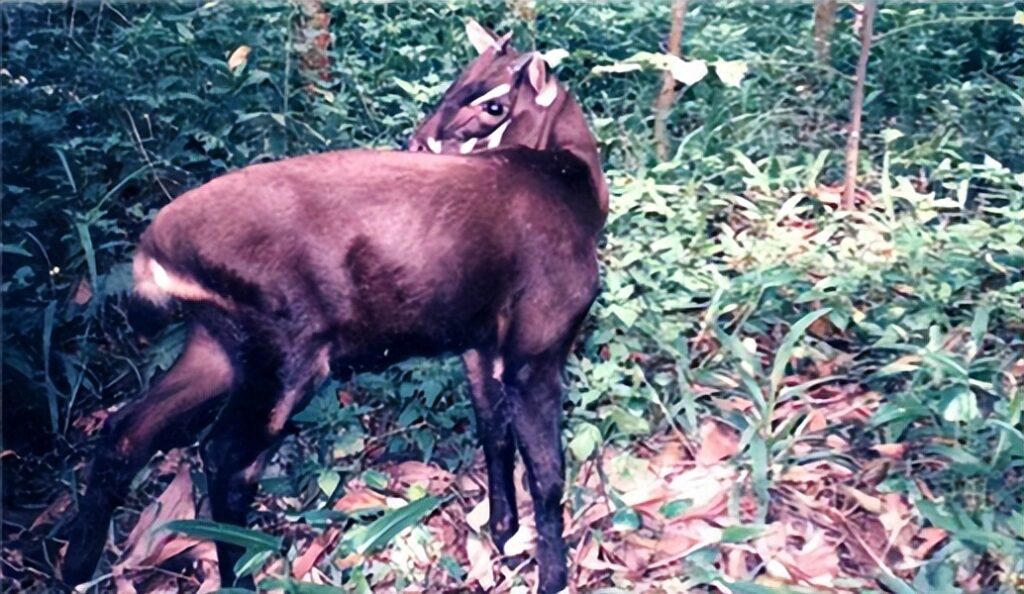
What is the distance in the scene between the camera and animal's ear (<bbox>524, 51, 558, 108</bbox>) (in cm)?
196

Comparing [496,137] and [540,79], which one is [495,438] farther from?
[540,79]

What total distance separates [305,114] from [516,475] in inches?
28.2

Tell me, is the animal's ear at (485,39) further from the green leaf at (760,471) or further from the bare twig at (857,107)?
the green leaf at (760,471)

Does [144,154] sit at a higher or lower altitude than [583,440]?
higher

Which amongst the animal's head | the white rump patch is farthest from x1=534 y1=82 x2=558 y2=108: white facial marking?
the white rump patch

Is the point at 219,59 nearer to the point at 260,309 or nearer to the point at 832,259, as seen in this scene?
the point at 260,309

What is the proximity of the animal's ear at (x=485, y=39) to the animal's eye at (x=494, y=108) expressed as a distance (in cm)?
9

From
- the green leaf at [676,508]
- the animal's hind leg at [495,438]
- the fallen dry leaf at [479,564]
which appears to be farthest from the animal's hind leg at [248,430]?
the green leaf at [676,508]

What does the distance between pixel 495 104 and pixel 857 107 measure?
2.05 ft

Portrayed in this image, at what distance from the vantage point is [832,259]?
201 cm

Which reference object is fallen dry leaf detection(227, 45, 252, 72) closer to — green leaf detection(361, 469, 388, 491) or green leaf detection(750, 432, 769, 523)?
green leaf detection(361, 469, 388, 491)

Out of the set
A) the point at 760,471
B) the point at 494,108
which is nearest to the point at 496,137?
the point at 494,108

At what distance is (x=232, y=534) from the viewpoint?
76.8 inches

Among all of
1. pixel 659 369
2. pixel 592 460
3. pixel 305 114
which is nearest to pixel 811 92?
pixel 659 369
